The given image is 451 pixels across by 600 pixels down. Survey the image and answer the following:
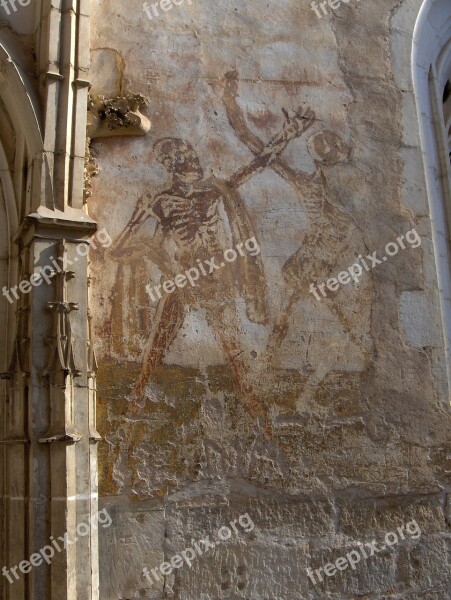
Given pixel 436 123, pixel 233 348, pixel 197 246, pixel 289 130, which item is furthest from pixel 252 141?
pixel 436 123

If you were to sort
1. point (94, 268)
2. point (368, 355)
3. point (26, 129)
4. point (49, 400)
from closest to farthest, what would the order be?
point (49, 400), point (26, 129), point (94, 268), point (368, 355)

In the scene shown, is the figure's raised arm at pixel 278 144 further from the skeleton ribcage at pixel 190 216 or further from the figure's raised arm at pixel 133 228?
the figure's raised arm at pixel 133 228

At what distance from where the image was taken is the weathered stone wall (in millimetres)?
4449

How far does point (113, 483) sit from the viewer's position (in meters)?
4.29

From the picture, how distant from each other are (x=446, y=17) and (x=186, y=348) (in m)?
3.71

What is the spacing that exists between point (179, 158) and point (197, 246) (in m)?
0.60

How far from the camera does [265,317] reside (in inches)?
191

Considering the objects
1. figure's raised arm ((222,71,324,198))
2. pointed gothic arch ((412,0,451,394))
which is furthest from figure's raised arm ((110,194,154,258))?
pointed gothic arch ((412,0,451,394))

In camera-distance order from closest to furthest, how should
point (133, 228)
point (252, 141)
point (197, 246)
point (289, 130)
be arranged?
point (133, 228)
point (197, 246)
point (252, 141)
point (289, 130)

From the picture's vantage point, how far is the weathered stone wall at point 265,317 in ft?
14.6

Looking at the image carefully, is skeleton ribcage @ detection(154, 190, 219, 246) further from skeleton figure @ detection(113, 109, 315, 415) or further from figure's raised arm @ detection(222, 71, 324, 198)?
figure's raised arm @ detection(222, 71, 324, 198)

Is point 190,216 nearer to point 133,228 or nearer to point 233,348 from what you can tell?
point 133,228

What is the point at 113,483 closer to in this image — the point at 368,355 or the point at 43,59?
the point at 368,355

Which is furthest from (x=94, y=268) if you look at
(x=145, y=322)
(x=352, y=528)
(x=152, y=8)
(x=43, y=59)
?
(x=352, y=528)
